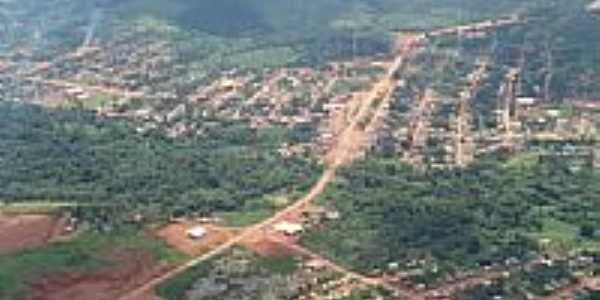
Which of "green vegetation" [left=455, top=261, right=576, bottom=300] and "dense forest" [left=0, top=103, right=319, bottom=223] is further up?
"dense forest" [left=0, top=103, right=319, bottom=223]

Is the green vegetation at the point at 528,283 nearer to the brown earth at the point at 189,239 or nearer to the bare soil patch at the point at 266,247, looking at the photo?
the bare soil patch at the point at 266,247

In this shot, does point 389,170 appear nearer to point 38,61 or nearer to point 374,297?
point 374,297

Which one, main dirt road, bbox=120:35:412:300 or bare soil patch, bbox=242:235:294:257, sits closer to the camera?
main dirt road, bbox=120:35:412:300

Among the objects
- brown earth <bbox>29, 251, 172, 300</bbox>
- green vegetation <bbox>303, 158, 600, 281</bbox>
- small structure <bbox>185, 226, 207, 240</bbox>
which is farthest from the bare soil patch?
brown earth <bbox>29, 251, 172, 300</bbox>

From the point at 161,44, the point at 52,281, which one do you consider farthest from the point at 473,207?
the point at 161,44

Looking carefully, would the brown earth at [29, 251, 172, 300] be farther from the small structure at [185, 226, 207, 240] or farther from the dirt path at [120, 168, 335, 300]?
the small structure at [185, 226, 207, 240]

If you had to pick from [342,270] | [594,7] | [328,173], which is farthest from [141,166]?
[594,7]

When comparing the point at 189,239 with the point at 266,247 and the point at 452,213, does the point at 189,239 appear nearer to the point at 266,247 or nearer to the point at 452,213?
the point at 266,247

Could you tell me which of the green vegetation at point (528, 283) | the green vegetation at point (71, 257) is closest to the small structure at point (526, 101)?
the green vegetation at point (528, 283)
